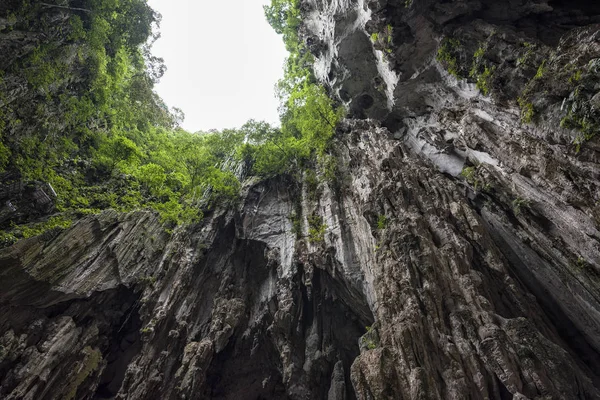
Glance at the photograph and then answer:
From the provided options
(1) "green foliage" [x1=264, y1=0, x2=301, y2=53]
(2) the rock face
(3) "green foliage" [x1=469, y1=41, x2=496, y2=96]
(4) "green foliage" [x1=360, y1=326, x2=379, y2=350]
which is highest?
(1) "green foliage" [x1=264, y1=0, x2=301, y2=53]

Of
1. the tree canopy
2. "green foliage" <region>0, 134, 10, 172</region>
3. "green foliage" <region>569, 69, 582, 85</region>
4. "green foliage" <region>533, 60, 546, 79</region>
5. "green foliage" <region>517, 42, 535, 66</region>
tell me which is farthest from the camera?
the tree canopy

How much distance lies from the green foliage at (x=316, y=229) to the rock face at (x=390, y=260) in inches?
3.8

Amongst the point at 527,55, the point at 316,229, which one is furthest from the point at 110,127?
the point at 527,55

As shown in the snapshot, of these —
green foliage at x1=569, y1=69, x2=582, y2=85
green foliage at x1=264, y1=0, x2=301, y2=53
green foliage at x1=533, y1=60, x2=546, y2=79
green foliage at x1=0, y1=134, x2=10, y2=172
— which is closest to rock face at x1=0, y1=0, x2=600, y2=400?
green foliage at x1=569, y1=69, x2=582, y2=85

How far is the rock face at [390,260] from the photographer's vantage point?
23.1 feet

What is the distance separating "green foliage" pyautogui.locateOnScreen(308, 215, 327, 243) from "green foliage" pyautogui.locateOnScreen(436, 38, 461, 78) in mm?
8117

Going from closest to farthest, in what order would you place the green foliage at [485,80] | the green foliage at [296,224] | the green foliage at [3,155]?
the green foliage at [485,80]
the green foliage at [3,155]
the green foliage at [296,224]

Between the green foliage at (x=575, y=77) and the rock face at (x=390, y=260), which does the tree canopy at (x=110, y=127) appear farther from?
the green foliage at (x=575, y=77)

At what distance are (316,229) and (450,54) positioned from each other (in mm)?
9030

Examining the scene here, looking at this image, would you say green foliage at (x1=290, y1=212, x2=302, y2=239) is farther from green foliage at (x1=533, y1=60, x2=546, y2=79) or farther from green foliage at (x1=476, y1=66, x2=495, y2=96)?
green foliage at (x1=533, y1=60, x2=546, y2=79)

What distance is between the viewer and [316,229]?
46.4 feet

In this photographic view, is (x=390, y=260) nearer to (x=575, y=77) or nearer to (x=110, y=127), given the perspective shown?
(x=575, y=77)

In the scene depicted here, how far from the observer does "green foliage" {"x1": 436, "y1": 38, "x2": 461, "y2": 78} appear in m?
11.5

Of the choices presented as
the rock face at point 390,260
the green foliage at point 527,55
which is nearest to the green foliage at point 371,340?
the rock face at point 390,260
